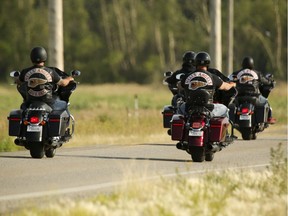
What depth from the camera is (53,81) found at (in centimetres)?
1744

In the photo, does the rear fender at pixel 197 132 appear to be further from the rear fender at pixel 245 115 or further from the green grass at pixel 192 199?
the rear fender at pixel 245 115

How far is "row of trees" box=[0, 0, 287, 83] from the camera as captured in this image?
81.4m

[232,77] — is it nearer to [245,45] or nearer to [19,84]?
[19,84]

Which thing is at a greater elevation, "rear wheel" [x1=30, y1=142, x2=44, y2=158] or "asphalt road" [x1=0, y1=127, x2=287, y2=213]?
"rear wheel" [x1=30, y1=142, x2=44, y2=158]

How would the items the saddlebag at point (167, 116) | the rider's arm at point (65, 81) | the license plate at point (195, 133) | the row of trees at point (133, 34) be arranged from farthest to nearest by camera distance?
the row of trees at point (133, 34) → the saddlebag at point (167, 116) → the rider's arm at point (65, 81) → the license plate at point (195, 133)

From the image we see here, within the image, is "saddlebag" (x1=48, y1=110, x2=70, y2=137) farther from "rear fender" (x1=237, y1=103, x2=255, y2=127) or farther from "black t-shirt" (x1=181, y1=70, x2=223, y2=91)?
"rear fender" (x1=237, y1=103, x2=255, y2=127)

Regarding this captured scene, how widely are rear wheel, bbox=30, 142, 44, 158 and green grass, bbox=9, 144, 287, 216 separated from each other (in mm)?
4427

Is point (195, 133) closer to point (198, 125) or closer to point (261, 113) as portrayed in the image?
point (198, 125)

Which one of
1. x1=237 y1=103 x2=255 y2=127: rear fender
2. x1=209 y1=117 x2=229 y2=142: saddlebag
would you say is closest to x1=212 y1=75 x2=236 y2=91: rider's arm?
x1=209 y1=117 x2=229 y2=142: saddlebag

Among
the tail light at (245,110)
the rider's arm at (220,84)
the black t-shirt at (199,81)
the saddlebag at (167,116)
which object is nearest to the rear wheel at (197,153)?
the black t-shirt at (199,81)

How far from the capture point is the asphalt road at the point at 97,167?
13086 mm

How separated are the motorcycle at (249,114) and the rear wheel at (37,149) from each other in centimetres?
648

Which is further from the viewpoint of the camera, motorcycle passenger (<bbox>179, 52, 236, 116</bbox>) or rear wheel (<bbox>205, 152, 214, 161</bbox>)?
rear wheel (<bbox>205, 152, 214, 161</bbox>)

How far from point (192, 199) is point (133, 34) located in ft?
278
